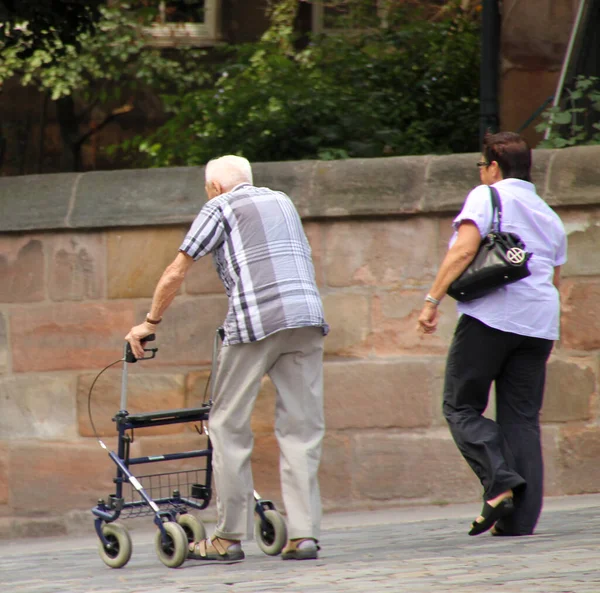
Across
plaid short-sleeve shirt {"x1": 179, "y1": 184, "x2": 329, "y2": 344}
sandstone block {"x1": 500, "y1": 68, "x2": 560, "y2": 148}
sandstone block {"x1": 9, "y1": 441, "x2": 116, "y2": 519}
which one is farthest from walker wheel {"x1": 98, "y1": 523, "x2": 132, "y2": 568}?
sandstone block {"x1": 500, "y1": 68, "x2": 560, "y2": 148}

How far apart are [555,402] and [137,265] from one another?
2175mm

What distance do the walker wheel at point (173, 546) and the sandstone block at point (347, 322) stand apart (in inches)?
68.4

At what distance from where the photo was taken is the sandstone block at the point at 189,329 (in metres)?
6.16

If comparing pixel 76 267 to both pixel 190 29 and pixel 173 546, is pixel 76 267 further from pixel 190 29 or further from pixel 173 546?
pixel 190 29

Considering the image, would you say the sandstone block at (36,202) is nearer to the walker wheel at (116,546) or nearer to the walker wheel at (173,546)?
the walker wheel at (116,546)

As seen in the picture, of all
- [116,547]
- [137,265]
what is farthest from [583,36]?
[116,547]

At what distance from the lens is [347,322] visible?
606 cm

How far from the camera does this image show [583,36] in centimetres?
762

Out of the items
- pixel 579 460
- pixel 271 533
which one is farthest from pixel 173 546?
pixel 579 460

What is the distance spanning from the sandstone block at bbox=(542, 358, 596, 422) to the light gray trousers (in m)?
1.72

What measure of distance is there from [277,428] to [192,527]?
54 cm

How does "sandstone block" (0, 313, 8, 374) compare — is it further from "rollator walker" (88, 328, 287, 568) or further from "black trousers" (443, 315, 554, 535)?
"black trousers" (443, 315, 554, 535)

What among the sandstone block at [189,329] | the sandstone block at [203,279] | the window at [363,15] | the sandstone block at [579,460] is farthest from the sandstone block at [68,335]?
the window at [363,15]

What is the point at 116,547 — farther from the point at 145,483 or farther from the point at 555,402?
the point at 555,402
